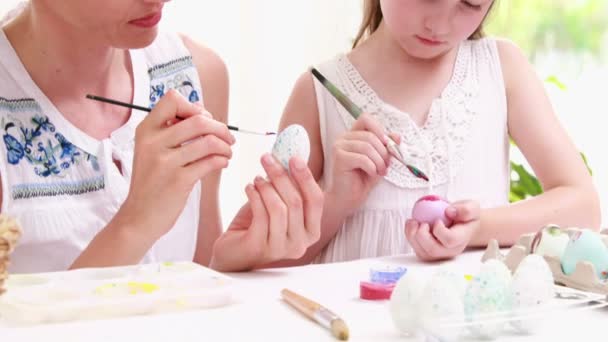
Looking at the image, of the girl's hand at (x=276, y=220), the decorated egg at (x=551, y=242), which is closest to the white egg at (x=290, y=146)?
the girl's hand at (x=276, y=220)

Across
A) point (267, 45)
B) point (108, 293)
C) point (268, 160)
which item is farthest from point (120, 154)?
point (267, 45)

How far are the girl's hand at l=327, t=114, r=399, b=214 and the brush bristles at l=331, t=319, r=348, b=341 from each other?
0.56 m

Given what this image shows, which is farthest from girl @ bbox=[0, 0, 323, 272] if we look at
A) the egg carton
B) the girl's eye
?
the girl's eye

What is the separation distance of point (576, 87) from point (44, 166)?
2288mm

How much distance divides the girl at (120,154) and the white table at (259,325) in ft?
0.54

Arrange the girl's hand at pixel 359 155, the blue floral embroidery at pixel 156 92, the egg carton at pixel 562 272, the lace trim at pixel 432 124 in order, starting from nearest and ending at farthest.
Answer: the egg carton at pixel 562 272
the girl's hand at pixel 359 155
the blue floral embroidery at pixel 156 92
the lace trim at pixel 432 124

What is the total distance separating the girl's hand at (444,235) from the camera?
1.22m

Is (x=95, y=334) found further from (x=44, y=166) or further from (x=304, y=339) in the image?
(x=44, y=166)

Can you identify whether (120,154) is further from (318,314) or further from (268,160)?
(318,314)

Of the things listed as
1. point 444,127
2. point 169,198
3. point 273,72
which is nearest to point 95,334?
point 169,198

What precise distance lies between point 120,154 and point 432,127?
1.90ft

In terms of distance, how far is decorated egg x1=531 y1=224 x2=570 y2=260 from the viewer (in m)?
1.03

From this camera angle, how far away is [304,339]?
0.80 metres

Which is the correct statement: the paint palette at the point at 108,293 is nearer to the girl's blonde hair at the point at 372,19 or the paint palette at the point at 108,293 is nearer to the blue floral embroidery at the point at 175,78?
the blue floral embroidery at the point at 175,78
